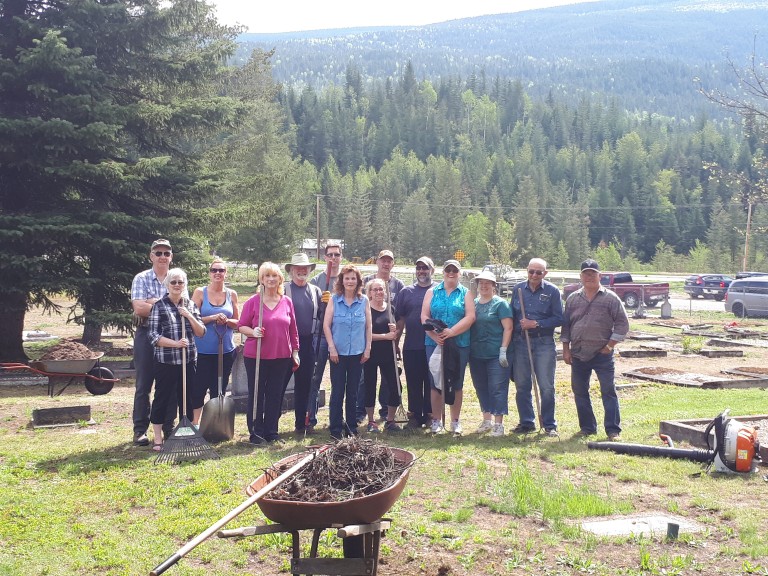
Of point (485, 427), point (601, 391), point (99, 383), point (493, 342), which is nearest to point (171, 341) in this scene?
point (493, 342)

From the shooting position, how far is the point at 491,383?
9.17m

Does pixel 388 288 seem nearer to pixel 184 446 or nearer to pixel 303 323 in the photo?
pixel 303 323

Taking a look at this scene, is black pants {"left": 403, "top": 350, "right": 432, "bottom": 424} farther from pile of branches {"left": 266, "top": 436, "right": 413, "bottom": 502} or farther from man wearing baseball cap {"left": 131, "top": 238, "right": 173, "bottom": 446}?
pile of branches {"left": 266, "top": 436, "right": 413, "bottom": 502}

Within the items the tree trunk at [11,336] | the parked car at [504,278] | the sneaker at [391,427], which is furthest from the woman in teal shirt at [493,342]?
the parked car at [504,278]

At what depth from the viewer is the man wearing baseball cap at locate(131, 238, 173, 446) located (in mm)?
8039

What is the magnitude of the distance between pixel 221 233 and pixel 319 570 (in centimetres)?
1319

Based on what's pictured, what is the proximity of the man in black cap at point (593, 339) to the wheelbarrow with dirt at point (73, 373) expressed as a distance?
6759mm

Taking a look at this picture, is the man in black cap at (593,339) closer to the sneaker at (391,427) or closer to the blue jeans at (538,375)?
the blue jeans at (538,375)

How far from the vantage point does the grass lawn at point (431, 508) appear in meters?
5.12

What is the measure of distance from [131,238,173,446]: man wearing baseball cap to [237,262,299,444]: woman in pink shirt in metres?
0.88

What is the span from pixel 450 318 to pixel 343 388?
1425 mm

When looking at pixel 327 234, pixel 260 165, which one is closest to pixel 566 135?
pixel 327 234

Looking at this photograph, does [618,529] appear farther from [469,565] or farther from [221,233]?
[221,233]

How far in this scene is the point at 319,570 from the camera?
4.34 metres
